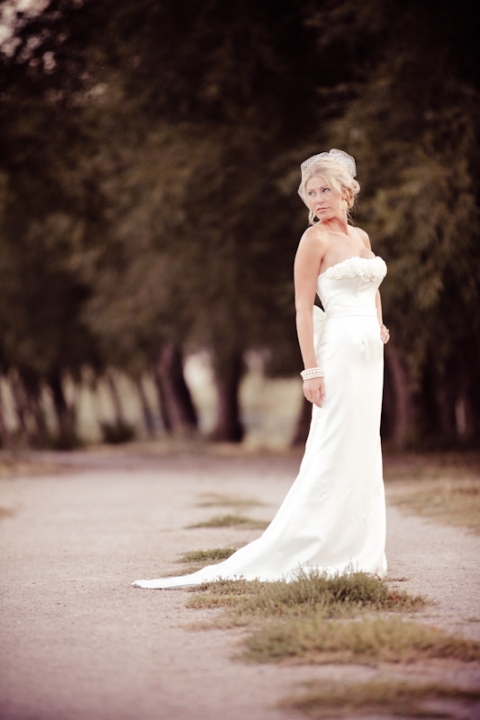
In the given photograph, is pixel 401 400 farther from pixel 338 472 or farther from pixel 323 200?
pixel 338 472

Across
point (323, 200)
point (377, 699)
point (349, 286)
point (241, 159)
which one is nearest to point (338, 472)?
point (349, 286)

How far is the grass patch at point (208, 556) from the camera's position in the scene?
24.8ft

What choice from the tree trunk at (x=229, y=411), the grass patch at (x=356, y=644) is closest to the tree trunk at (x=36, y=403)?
the tree trunk at (x=229, y=411)

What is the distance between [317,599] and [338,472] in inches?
38.3

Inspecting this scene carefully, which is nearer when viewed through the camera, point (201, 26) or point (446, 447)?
point (201, 26)

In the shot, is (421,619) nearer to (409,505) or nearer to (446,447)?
(409,505)

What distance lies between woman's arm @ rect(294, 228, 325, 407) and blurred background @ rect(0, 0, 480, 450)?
7.80 m

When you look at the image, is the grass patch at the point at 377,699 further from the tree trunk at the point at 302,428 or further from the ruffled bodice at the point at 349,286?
the tree trunk at the point at 302,428

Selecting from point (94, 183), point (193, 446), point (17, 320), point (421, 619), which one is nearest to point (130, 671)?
point (421, 619)

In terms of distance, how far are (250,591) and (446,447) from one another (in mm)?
14577

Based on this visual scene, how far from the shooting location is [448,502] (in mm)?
11352

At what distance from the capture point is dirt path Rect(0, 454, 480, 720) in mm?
4090

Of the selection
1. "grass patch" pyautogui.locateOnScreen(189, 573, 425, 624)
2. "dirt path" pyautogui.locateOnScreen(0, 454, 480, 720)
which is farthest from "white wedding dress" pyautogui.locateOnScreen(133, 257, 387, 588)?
"dirt path" pyautogui.locateOnScreen(0, 454, 480, 720)

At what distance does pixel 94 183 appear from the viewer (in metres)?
22.4
